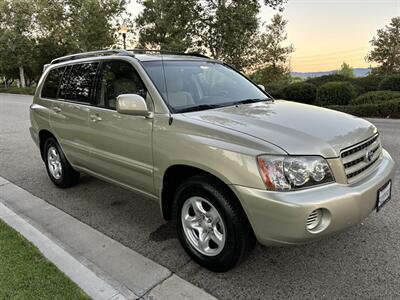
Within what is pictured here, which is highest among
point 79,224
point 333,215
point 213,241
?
point 333,215

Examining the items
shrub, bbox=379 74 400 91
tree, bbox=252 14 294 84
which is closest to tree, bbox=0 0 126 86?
tree, bbox=252 14 294 84

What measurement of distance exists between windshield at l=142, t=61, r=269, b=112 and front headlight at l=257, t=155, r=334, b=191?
1.09 meters

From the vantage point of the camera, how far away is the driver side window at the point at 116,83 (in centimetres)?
365

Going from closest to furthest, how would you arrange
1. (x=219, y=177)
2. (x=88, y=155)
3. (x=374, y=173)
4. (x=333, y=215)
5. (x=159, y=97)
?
(x=333, y=215) → (x=219, y=177) → (x=374, y=173) → (x=159, y=97) → (x=88, y=155)

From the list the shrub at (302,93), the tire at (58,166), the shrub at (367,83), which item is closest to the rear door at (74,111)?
the tire at (58,166)

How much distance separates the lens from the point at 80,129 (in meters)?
4.39

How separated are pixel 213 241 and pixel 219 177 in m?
0.63

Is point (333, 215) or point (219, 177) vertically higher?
point (219, 177)

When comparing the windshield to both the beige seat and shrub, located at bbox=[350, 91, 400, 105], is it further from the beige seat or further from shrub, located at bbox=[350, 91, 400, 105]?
shrub, located at bbox=[350, 91, 400, 105]

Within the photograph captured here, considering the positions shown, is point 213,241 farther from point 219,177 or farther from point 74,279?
point 74,279

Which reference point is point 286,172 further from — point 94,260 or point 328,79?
point 328,79

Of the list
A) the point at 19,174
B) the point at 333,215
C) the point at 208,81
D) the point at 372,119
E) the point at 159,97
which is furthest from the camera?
the point at 372,119

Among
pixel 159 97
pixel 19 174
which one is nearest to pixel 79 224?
pixel 159 97

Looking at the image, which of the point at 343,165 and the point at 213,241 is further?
the point at 213,241
